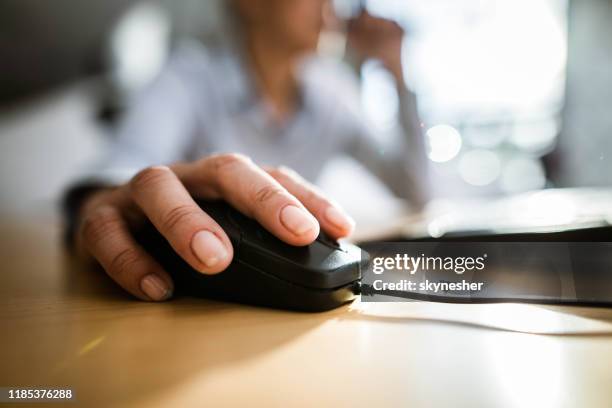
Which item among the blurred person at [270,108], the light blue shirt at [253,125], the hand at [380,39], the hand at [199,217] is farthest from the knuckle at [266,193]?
the hand at [380,39]

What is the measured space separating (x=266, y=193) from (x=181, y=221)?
0.06 metres

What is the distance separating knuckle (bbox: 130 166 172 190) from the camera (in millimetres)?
319

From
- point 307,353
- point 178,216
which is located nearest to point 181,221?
point 178,216

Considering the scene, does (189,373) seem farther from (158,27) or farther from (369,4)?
(158,27)

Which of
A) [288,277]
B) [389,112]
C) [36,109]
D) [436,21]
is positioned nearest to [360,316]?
[288,277]

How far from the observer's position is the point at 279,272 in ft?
0.84

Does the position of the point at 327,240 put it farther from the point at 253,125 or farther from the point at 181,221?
the point at 253,125

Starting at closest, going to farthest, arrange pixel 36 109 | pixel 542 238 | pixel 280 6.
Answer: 1. pixel 542 238
2. pixel 280 6
3. pixel 36 109

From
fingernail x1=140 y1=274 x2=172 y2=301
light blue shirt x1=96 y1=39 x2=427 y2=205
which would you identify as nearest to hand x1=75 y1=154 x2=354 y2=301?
fingernail x1=140 y1=274 x2=172 y2=301

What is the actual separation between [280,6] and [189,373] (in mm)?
974

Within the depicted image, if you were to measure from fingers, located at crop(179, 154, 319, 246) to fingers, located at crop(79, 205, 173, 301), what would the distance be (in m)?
0.07

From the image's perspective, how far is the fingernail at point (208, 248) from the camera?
0.85 feet

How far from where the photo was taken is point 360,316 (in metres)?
0.26

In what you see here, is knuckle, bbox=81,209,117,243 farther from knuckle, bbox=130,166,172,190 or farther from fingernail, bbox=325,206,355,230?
fingernail, bbox=325,206,355,230
